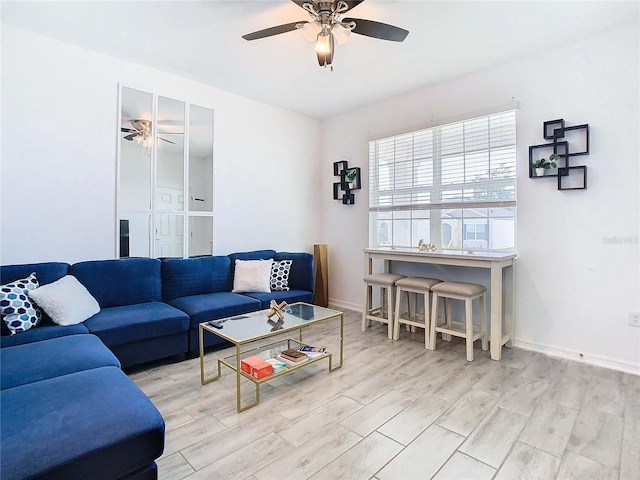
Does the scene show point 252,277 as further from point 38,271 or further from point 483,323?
point 483,323

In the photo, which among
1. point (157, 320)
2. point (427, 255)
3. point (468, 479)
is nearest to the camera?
point (468, 479)

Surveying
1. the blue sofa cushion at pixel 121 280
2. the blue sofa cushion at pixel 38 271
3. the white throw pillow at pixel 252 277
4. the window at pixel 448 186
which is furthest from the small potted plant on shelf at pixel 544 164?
the blue sofa cushion at pixel 38 271

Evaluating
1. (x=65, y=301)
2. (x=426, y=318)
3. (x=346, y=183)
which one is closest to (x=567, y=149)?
(x=426, y=318)

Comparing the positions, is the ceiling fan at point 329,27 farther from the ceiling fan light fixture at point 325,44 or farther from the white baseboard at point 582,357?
the white baseboard at point 582,357

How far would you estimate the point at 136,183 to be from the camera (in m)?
3.24

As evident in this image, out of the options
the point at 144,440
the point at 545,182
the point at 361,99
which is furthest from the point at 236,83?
the point at 144,440

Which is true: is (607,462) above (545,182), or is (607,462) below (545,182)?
below

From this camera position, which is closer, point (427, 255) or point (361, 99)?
point (427, 255)

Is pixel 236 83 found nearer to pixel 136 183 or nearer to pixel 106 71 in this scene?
pixel 106 71

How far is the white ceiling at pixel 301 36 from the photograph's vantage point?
234 centimetres

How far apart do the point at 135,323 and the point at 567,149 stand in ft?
12.1

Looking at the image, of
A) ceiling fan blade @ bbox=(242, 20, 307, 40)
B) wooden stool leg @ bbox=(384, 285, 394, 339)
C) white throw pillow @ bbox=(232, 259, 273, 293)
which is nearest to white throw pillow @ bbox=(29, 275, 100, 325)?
white throw pillow @ bbox=(232, 259, 273, 293)

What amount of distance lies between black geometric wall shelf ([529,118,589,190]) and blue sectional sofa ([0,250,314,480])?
254 centimetres

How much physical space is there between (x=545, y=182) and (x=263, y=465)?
3.05m
